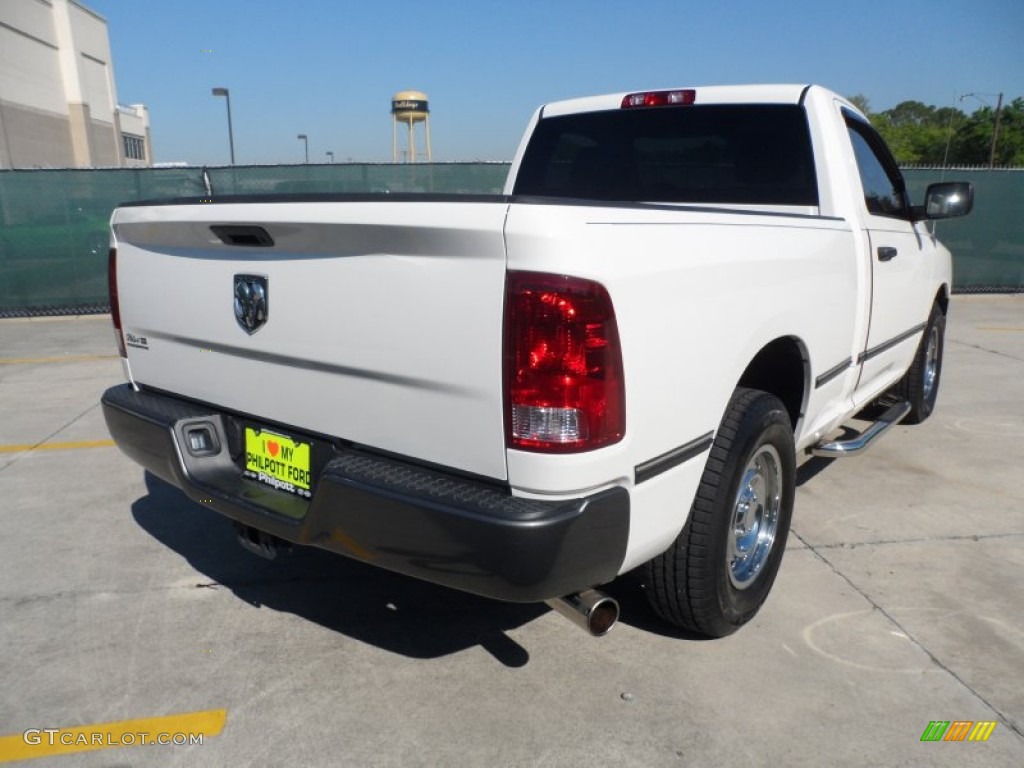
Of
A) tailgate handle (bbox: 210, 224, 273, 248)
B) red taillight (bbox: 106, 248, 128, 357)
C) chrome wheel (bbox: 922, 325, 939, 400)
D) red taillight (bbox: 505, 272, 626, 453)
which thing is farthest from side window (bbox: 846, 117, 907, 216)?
red taillight (bbox: 106, 248, 128, 357)

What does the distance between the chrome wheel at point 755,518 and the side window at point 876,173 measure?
5.10 ft

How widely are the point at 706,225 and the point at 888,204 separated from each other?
8.22 feet

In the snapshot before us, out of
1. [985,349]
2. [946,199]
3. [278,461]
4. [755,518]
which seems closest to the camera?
[278,461]

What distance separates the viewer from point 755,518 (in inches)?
122

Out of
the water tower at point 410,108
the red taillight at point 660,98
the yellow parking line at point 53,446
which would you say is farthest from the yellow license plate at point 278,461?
the water tower at point 410,108

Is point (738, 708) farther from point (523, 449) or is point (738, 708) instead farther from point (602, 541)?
point (523, 449)

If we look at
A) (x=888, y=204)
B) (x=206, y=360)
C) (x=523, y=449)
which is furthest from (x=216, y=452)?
(x=888, y=204)

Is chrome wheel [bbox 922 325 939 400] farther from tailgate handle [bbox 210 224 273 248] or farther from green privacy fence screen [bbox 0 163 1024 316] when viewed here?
green privacy fence screen [bbox 0 163 1024 316]

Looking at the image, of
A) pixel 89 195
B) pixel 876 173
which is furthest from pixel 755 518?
pixel 89 195

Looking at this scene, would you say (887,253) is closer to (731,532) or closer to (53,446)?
(731,532)

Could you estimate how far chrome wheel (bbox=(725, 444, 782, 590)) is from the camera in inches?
116

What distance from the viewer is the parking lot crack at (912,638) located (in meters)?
2.53

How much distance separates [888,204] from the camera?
4371mm

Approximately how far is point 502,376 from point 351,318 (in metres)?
0.53
